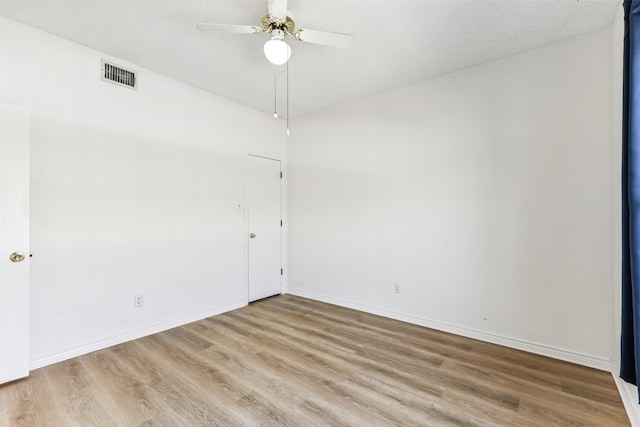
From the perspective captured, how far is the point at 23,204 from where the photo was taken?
7.37ft

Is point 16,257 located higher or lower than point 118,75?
lower

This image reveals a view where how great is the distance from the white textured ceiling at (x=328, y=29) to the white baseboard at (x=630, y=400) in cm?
268

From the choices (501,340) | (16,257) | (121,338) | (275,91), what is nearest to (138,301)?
(121,338)

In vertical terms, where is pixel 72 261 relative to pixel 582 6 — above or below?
below

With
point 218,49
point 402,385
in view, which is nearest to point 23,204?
point 218,49

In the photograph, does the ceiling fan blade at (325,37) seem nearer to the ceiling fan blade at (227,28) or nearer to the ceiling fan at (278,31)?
the ceiling fan at (278,31)

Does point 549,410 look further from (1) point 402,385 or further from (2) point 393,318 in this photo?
(2) point 393,318

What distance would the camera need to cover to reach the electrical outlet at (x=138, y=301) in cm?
296

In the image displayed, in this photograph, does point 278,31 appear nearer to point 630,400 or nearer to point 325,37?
point 325,37

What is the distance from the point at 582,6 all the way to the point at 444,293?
2661 millimetres

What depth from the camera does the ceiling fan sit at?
1.92 meters

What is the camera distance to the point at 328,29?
2.42m

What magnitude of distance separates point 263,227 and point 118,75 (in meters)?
2.44

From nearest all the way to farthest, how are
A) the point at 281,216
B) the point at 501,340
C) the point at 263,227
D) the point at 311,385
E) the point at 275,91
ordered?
the point at 311,385, the point at 501,340, the point at 275,91, the point at 263,227, the point at 281,216
